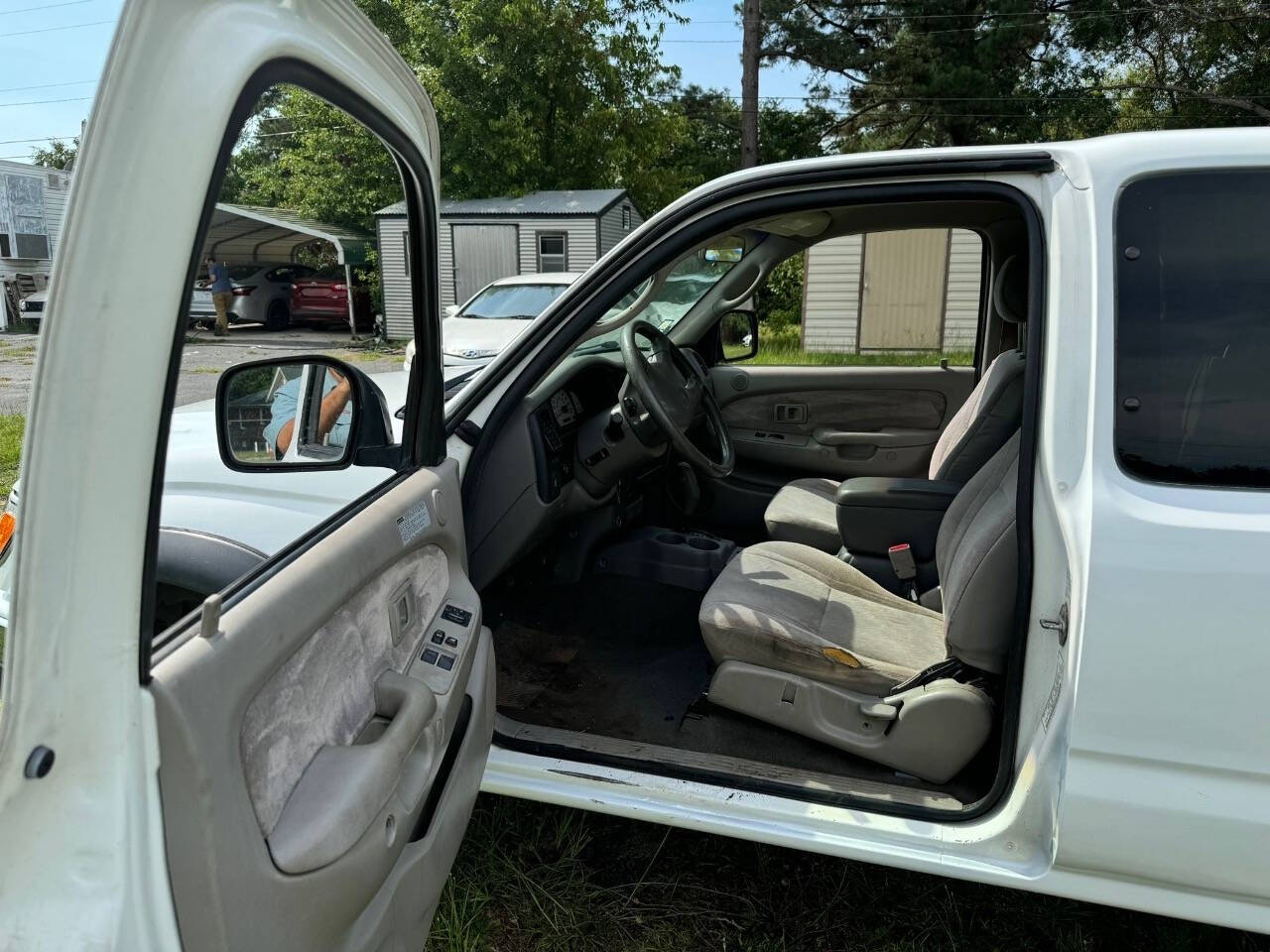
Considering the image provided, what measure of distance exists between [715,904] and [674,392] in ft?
5.25

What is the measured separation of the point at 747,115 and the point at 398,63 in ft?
55.0

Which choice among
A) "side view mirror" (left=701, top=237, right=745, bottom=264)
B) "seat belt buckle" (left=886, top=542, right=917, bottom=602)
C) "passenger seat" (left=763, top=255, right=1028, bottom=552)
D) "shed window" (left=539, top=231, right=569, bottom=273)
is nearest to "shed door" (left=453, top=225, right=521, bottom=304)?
"shed window" (left=539, top=231, right=569, bottom=273)

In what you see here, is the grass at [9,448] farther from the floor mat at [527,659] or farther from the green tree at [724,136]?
the green tree at [724,136]

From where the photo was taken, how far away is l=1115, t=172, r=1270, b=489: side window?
1524mm

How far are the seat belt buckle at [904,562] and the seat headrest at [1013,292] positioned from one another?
85 centimetres

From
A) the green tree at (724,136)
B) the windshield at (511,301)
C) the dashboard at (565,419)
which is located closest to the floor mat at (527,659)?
the dashboard at (565,419)

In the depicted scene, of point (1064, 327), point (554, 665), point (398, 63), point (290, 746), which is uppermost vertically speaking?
point (398, 63)

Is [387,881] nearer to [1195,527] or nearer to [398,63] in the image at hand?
[398,63]

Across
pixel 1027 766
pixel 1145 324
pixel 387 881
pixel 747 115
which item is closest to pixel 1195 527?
pixel 1145 324

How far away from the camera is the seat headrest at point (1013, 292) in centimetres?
287

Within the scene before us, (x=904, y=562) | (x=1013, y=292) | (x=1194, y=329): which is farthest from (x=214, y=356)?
(x=1013, y=292)

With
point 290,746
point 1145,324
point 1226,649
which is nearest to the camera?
point 290,746

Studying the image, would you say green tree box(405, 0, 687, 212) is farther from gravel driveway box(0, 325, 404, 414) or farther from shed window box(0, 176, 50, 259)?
→ shed window box(0, 176, 50, 259)

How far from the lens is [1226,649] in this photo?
1.44 m
